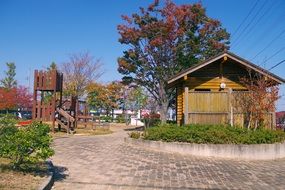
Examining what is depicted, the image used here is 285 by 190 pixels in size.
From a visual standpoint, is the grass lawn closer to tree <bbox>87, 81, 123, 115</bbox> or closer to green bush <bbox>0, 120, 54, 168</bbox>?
green bush <bbox>0, 120, 54, 168</bbox>

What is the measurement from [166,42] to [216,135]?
14207 mm

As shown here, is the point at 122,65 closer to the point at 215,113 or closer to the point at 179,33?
the point at 179,33

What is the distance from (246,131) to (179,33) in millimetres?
13736

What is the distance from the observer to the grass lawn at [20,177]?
288 inches

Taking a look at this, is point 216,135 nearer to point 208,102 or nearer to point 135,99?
point 208,102

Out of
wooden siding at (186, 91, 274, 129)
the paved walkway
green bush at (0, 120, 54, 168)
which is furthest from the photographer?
wooden siding at (186, 91, 274, 129)

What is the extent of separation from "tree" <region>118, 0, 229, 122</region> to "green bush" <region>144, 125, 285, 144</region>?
1265 cm

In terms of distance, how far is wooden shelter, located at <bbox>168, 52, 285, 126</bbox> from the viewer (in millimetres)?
17406

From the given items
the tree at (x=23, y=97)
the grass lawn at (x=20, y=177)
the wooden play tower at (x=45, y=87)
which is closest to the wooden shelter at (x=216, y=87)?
the wooden play tower at (x=45, y=87)

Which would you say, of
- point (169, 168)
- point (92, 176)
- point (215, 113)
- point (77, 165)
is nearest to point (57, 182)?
point (92, 176)

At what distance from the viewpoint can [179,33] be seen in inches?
1059

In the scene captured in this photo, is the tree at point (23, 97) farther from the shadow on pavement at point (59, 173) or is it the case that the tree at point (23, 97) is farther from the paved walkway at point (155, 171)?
the shadow on pavement at point (59, 173)

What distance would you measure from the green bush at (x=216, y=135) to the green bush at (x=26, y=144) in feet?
23.9

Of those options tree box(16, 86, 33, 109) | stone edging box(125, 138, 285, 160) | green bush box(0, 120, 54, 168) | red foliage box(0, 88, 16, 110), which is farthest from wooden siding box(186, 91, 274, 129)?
tree box(16, 86, 33, 109)
